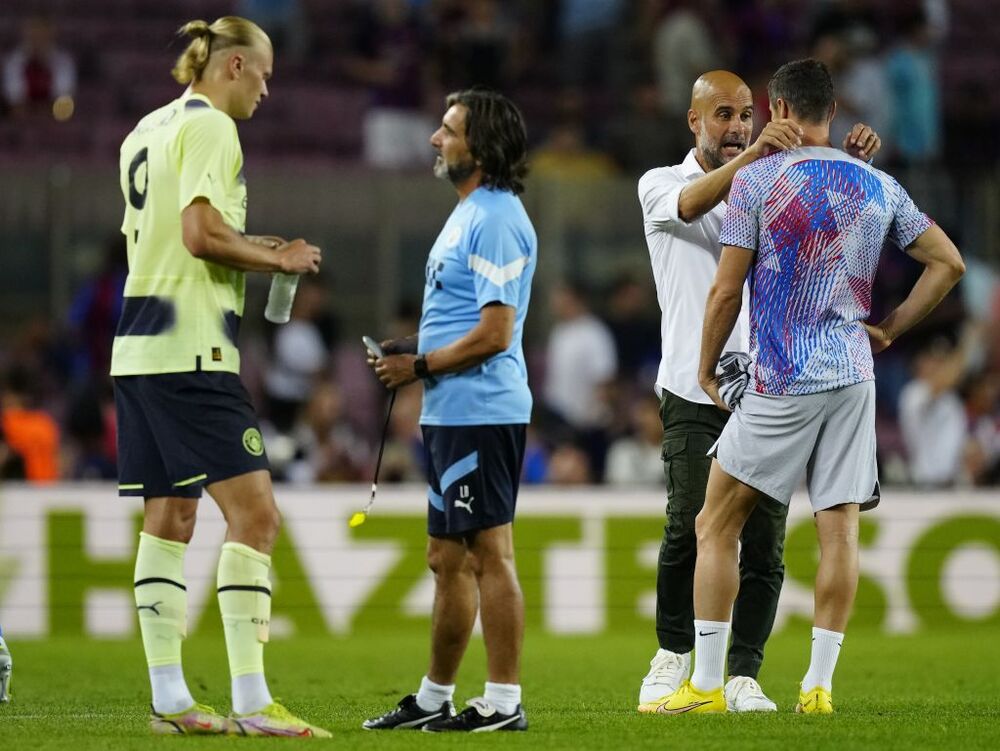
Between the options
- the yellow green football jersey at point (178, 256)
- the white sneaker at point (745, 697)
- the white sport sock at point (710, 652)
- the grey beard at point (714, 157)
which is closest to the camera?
the yellow green football jersey at point (178, 256)

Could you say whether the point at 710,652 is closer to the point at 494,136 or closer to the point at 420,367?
the point at 420,367

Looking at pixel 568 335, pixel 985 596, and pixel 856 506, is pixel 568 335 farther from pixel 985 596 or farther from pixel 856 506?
pixel 856 506

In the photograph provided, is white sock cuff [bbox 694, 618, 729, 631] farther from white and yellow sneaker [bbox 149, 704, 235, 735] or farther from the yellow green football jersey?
the yellow green football jersey

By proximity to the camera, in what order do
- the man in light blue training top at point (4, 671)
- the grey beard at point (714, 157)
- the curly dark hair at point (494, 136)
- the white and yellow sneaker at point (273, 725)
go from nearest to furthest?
the white and yellow sneaker at point (273, 725) → the curly dark hair at point (494, 136) → the grey beard at point (714, 157) → the man in light blue training top at point (4, 671)

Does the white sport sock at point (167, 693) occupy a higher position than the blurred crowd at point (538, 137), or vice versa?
the blurred crowd at point (538, 137)

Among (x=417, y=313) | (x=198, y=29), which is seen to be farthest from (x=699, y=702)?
(x=417, y=313)

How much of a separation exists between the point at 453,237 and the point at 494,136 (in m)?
0.39

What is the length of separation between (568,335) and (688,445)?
7.22 metres

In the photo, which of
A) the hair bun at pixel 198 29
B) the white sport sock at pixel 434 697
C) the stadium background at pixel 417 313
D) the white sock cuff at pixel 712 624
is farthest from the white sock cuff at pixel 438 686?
the hair bun at pixel 198 29

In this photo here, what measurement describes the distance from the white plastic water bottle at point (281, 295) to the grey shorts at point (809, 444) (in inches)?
65.9

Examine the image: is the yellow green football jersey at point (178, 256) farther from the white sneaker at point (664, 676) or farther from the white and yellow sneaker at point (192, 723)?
the white sneaker at point (664, 676)

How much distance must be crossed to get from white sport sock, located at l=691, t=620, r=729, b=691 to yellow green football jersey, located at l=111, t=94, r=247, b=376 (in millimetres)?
1969

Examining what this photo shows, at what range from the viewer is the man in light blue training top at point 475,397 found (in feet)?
20.2

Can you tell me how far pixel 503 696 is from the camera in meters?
6.20
